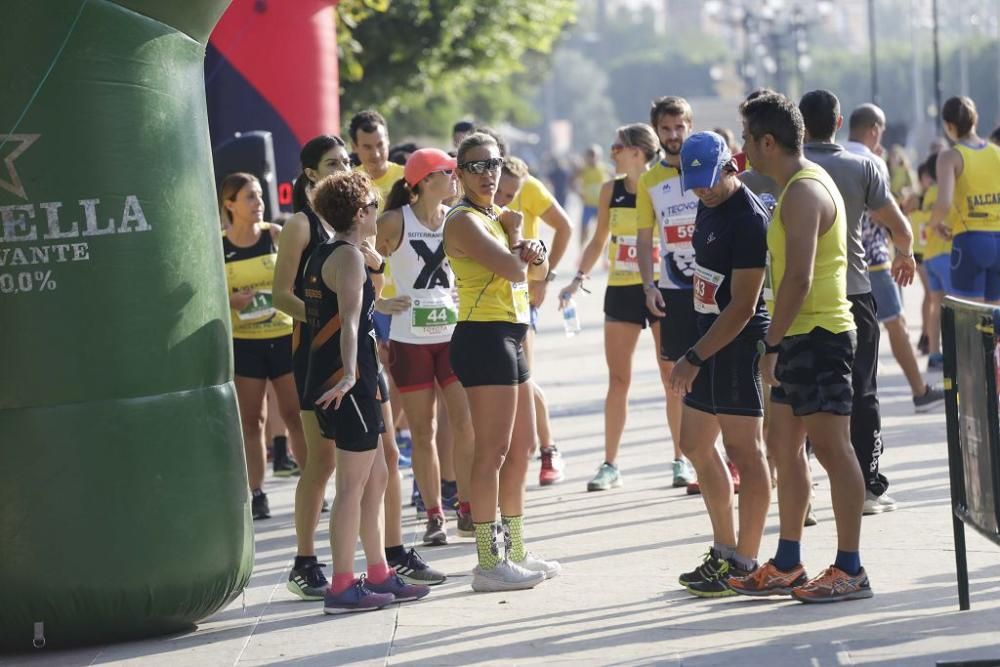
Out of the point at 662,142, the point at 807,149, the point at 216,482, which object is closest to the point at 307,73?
the point at 662,142

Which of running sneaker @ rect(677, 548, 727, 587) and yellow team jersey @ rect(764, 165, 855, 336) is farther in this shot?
running sneaker @ rect(677, 548, 727, 587)

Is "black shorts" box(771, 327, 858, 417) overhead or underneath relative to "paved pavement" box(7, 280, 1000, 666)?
overhead

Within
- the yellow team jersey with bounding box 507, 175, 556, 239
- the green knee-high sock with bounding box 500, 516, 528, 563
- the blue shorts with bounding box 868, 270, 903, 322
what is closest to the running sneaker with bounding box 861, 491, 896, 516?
the green knee-high sock with bounding box 500, 516, 528, 563

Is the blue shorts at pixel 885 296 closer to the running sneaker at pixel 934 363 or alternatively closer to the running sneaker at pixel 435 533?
the running sneaker at pixel 934 363

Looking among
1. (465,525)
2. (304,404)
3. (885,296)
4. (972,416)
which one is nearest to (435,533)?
(465,525)

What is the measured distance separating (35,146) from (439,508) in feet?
9.52

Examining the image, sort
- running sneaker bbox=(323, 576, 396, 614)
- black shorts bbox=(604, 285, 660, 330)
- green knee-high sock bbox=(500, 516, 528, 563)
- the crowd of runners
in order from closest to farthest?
1. the crowd of runners
2. running sneaker bbox=(323, 576, 396, 614)
3. green knee-high sock bbox=(500, 516, 528, 563)
4. black shorts bbox=(604, 285, 660, 330)

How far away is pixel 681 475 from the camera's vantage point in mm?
9594

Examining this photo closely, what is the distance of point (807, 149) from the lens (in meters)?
8.13

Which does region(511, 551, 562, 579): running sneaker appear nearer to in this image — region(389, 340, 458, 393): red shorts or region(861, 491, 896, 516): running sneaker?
region(389, 340, 458, 393): red shorts

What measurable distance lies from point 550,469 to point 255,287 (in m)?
2.07

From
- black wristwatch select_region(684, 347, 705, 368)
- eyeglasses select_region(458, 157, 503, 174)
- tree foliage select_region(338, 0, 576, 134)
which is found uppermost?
tree foliage select_region(338, 0, 576, 134)

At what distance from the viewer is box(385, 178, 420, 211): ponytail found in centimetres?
835

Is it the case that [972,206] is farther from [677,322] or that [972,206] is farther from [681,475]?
[677,322]
